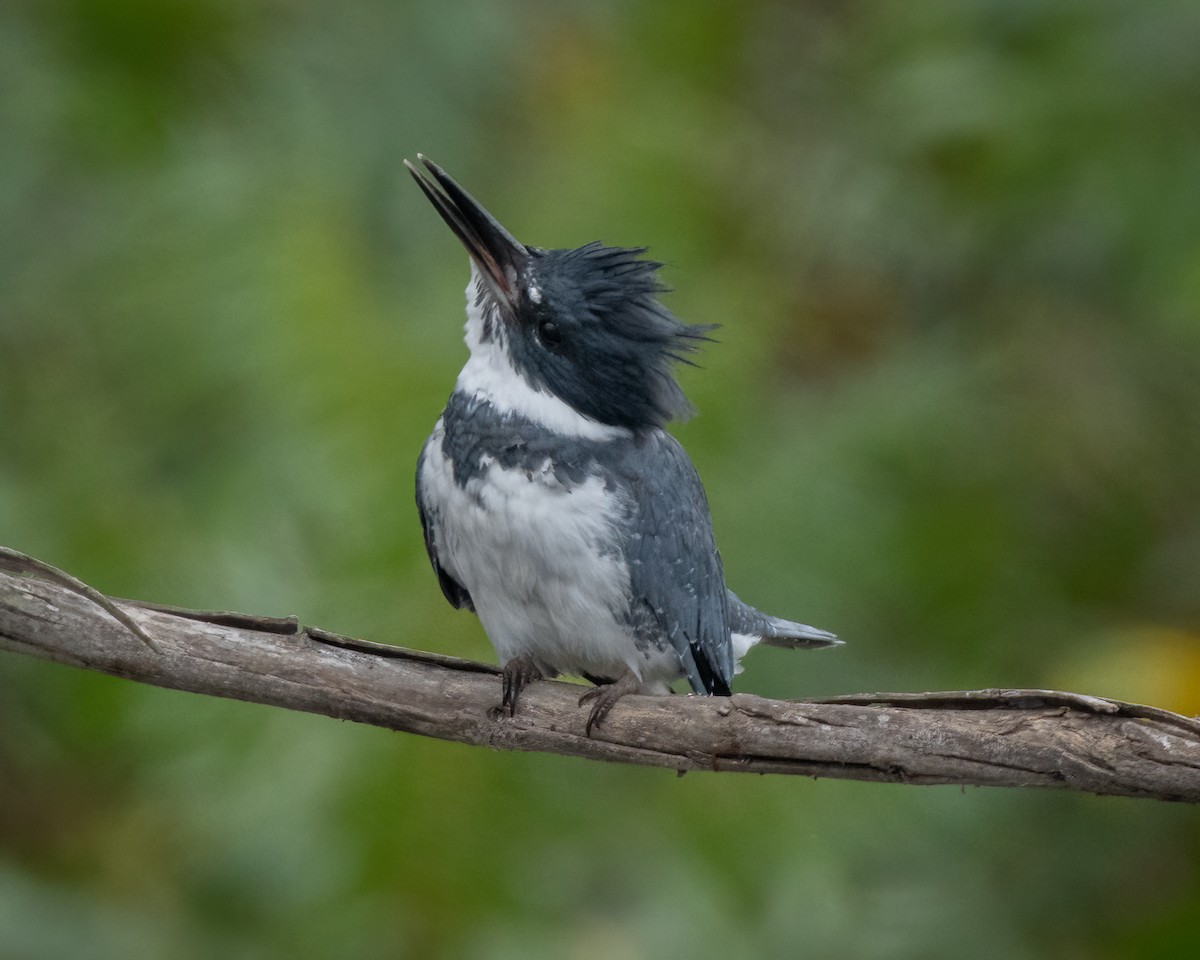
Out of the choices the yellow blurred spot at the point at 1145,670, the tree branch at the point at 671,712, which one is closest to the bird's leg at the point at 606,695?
the tree branch at the point at 671,712

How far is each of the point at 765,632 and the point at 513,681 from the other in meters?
0.95

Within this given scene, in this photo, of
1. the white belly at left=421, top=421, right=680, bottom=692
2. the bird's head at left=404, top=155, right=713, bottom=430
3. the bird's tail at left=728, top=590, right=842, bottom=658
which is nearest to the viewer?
the white belly at left=421, top=421, right=680, bottom=692

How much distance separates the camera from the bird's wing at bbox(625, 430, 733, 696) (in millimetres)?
3193

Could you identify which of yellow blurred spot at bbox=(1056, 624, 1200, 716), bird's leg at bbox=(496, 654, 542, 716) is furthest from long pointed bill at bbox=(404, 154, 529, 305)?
yellow blurred spot at bbox=(1056, 624, 1200, 716)

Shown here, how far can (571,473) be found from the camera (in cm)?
312

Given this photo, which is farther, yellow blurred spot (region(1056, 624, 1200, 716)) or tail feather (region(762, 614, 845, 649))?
yellow blurred spot (region(1056, 624, 1200, 716))

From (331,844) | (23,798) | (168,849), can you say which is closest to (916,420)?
(331,844)

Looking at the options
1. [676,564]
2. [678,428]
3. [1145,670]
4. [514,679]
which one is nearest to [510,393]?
[676,564]

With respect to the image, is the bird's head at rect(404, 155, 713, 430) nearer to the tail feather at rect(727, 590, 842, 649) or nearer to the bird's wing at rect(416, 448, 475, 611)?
the bird's wing at rect(416, 448, 475, 611)

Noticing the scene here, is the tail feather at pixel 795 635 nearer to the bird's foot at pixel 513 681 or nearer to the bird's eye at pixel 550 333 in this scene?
the bird's foot at pixel 513 681

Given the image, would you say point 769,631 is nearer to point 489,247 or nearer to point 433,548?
point 433,548

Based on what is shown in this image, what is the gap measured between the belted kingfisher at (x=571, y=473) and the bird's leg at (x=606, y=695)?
4 centimetres

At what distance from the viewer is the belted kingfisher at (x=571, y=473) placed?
3.10 m

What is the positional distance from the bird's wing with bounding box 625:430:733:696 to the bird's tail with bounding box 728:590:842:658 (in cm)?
16
